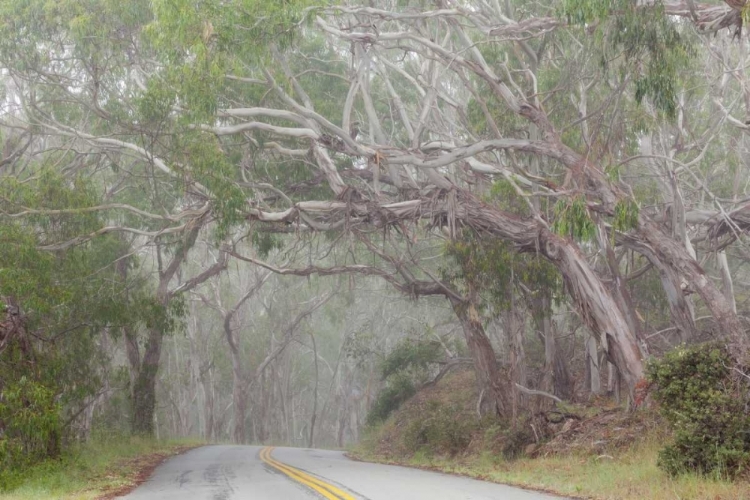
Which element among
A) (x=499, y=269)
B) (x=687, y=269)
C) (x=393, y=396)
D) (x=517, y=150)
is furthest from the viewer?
(x=393, y=396)

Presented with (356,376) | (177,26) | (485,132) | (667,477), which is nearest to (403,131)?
(485,132)

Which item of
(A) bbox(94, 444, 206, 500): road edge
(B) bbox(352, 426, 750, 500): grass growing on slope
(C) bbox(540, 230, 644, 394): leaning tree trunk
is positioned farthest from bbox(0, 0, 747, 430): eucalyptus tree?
(A) bbox(94, 444, 206, 500): road edge

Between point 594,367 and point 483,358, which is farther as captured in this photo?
point 594,367

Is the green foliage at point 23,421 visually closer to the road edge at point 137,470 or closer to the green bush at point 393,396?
the road edge at point 137,470

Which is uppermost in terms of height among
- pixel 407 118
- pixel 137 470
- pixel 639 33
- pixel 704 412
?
pixel 407 118

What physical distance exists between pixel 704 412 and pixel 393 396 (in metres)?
23.9

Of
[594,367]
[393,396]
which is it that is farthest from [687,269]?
[393,396]

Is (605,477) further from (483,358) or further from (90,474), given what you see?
(90,474)

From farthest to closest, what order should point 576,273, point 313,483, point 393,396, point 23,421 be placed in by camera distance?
point 393,396, point 576,273, point 23,421, point 313,483

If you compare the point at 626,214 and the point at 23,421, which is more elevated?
the point at 626,214

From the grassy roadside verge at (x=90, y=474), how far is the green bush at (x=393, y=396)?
1224cm

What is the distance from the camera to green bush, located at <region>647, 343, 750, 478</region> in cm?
941

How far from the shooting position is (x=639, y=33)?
1395 centimetres

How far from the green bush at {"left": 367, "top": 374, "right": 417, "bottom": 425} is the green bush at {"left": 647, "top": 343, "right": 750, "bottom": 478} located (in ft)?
73.3
